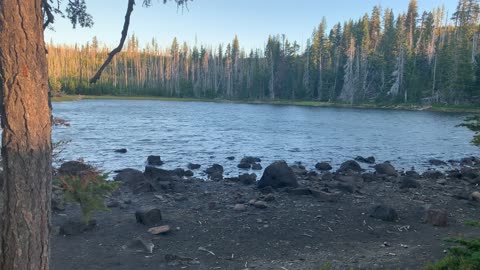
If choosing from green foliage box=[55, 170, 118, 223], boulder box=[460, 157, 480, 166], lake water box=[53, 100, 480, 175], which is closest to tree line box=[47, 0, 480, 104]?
lake water box=[53, 100, 480, 175]

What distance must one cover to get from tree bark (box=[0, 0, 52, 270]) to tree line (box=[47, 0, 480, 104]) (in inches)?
2666

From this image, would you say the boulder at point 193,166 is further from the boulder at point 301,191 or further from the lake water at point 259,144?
the boulder at point 301,191

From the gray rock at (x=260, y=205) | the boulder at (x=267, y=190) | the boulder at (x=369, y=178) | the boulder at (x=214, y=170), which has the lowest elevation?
the boulder at (x=214, y=170)

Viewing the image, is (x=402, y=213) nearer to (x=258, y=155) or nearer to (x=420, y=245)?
(x=420, y=245)

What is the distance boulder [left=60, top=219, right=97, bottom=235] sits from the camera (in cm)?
982

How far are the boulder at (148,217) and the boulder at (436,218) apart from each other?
7.52 m

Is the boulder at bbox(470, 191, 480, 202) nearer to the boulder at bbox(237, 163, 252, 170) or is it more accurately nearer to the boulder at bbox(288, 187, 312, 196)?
the boulder at bbox(288, 187, 312, 196)

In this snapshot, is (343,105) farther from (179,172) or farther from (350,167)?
(179,172)

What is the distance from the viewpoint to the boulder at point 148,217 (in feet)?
35.5

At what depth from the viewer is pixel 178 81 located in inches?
5315

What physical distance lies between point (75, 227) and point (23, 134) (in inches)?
283

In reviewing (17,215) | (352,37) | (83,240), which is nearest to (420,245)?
(83,240)

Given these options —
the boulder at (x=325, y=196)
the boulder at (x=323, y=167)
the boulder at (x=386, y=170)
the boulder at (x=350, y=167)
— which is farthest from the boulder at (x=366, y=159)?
the boulder at (x=325, y=196)

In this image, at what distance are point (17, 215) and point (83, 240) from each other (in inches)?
254
